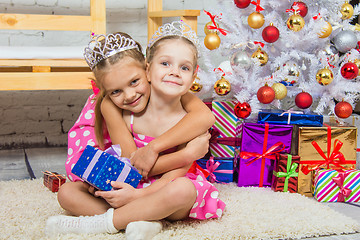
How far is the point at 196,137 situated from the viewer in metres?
1.19

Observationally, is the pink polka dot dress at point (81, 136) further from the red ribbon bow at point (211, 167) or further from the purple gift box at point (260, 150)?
the purple gift box at point (260, 150)

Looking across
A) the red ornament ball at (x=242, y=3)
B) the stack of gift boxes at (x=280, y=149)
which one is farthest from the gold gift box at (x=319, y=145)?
the red ornament ball at (x=242, y=3)

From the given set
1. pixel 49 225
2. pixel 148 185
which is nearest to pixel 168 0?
pixel 148 185

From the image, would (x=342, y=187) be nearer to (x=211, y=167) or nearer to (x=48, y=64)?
(x=211, y=167)

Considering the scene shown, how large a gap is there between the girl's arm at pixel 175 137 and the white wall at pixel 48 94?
123 cm

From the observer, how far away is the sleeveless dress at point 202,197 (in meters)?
1.12

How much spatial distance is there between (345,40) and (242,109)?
1.80 feet

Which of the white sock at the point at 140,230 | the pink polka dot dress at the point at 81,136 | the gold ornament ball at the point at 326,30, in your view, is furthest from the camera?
the gold ornament ball at the point at 326,30

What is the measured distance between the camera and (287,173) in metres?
1.47

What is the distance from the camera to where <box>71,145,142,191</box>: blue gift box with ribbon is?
1.04m

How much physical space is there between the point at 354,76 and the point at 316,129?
11.3 inches

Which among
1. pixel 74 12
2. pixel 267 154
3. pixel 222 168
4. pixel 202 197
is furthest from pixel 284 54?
pixel 74 12

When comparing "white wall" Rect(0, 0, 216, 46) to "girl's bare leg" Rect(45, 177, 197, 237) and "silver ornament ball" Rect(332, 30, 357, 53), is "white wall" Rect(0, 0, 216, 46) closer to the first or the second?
"silver ornament ball" Rect(332, 30, 357, 53)

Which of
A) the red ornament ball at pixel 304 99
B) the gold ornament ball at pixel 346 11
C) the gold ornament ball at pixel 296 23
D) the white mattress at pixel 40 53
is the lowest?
the red ornament ball at pixel 304 99
